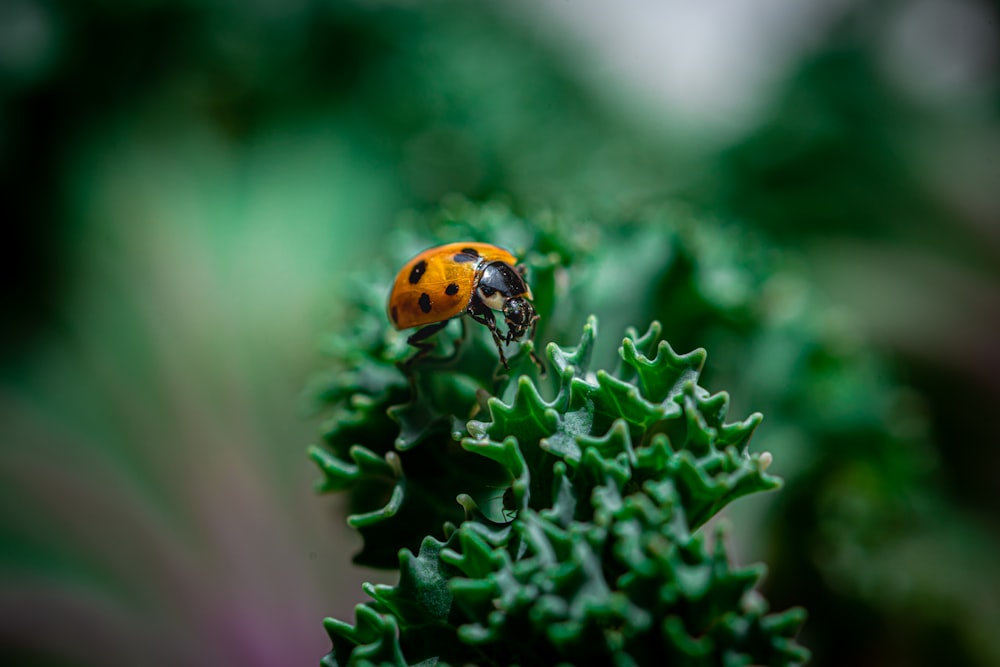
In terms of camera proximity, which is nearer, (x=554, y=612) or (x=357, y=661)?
(x=554, y=612)

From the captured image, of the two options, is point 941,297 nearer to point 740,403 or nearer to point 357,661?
point 740,403

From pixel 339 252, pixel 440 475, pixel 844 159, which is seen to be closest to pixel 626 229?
pixel 440 475

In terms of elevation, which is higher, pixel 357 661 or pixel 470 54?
pixel 470 54

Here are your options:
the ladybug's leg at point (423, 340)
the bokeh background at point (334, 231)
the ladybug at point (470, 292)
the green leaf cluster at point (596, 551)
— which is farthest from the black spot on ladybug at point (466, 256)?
the bokeh background at point (334, 231)

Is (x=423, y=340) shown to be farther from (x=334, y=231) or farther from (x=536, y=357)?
(x=334, y=231)

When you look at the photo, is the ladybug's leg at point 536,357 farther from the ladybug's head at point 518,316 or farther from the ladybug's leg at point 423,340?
the ladybug's leg at point 423,340

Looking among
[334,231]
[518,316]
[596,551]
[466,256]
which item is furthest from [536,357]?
[334,231]

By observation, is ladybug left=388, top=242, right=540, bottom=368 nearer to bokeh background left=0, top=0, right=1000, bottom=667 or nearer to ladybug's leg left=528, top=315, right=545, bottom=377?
ladybug's leg left=528, top=315, right=545, bottom=377

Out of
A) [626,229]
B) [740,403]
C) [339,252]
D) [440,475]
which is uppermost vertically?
[339,252]
